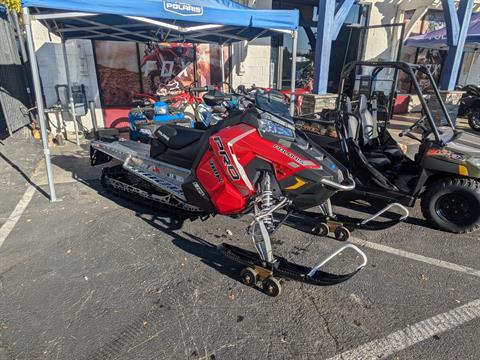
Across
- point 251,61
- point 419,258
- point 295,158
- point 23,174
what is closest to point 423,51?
point 251,61

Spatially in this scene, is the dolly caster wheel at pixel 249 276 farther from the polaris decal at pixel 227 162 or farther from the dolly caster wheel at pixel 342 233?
the dolly caster wheel at pixel 342 233

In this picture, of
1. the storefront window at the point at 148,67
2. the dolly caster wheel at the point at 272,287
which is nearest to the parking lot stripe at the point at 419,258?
the dolly caster wheel at the point at 272,287

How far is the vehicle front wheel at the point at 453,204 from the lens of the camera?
3.46m

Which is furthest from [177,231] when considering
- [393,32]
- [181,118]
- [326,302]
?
[393,32]

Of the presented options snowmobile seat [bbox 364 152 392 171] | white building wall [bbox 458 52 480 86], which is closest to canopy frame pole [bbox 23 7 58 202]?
snowmobile seat [bbox 364 152 392 171]

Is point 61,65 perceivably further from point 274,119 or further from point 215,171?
point 274,119

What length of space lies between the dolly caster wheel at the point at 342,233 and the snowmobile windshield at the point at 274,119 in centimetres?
127

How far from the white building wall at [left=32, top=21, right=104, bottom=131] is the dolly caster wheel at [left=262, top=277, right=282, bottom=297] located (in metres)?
7.29

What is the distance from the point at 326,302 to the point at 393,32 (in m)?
11.3

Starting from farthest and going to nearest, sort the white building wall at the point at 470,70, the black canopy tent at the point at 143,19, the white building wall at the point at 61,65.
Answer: the white building wall at the point at 470,70, the white building wall at the point at 61,65, the black canopy tent at the point at 143,19

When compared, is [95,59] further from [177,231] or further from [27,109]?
[177,231]

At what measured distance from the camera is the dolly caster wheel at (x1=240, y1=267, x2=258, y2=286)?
8.85 ft

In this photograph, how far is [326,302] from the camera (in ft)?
8.48

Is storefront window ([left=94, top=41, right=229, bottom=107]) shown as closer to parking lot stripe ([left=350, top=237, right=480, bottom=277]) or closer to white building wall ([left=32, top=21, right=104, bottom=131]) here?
white building wall ([left=32, top=21, right=104, bottom=131])
